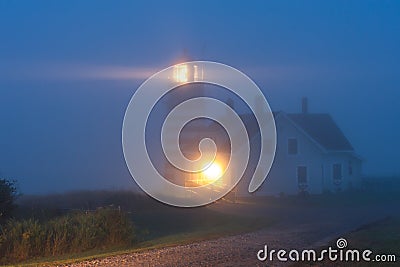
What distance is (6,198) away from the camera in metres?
20.7

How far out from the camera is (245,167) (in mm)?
42531

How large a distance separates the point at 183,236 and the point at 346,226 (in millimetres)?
5617

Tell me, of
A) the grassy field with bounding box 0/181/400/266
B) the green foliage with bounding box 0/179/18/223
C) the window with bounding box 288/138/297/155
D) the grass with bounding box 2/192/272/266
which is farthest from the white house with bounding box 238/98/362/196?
the green foliage with bounding box 0/179/18/223

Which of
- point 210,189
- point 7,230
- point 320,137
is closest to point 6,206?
point 7,230

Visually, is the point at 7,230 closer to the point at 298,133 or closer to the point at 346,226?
the point at 346,226

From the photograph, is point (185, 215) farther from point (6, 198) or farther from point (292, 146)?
point (292, 146)

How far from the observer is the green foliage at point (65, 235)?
1712 cm

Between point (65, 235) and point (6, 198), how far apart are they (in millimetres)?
3525

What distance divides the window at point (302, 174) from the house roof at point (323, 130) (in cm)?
203

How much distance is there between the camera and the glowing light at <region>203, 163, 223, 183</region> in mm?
40400

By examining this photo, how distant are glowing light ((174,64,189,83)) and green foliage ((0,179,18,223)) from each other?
1947 centimetres

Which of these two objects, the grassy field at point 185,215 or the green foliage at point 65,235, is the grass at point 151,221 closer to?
the grassy field at point 185,215

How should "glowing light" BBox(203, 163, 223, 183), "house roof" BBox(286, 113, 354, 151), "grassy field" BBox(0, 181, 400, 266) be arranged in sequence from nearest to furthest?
1. "grassy field" BBox(0, 181, 400, 266)
2. "glowing light" BBox(203, 163, 223, 183)
3. "house roof" BBox(286, 113, 354, 151)

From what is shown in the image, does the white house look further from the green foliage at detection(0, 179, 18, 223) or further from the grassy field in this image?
the green foliage at detection(0, 179, 18, 223)
